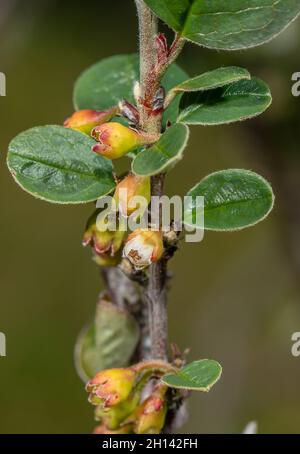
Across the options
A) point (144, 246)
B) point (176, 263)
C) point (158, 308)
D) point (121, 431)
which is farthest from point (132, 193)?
point (176, 263)

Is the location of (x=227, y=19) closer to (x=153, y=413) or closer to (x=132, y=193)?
(x=132, y=193)

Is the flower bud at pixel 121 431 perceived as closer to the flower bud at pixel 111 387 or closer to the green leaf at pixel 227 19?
the flower bud at pixel 111 387

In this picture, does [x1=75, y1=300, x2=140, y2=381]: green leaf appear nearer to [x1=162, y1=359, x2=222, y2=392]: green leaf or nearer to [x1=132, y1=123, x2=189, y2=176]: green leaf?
[x1=162, y1=359, x2=222, y2=392]: green leaf

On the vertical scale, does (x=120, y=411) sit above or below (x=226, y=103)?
below

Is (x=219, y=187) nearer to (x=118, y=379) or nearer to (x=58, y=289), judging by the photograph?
(x=118, y=379)

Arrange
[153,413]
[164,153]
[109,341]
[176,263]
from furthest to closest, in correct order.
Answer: [176,263]
[109,341]
[153,413]
[164,153]

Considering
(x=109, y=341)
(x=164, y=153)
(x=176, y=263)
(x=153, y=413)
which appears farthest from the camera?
(x=176, y=263)

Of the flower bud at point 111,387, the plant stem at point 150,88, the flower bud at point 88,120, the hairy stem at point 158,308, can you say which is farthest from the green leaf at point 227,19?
the flower bud at point 111,387
